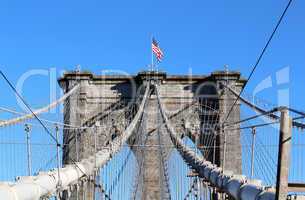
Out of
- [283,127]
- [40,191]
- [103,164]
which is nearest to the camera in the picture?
[283,127]

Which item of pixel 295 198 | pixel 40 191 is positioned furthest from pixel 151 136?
pixel 295 198

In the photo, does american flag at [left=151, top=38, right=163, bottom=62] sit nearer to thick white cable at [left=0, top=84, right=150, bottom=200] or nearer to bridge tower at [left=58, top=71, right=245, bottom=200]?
bridge tower at [left=58, top=71, right=245, bottom=200]

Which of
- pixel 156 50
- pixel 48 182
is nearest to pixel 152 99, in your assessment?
pixel 156 50

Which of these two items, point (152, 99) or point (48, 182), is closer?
point (48, 182)

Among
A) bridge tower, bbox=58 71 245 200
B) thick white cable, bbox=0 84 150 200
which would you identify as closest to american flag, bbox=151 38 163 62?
bridge tower, bbox=58 71 245 200

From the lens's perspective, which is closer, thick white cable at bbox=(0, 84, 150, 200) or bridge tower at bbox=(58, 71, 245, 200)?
thick white cable at bbox=(0, 84, 150, 200)

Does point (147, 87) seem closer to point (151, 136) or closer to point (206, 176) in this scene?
point (151, 136)

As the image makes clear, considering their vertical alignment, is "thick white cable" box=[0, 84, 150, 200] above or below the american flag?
below

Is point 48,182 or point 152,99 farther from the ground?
point 152,99

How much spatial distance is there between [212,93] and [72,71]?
6132mm

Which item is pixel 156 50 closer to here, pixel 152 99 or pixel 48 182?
pixel 152 99

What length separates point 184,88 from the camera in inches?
1246

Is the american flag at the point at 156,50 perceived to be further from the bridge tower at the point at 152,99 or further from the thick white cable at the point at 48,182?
the thick white cable at the point at 48,182

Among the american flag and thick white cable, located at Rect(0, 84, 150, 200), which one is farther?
the american flag
